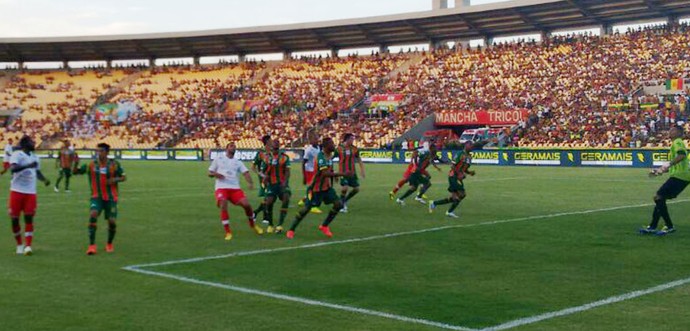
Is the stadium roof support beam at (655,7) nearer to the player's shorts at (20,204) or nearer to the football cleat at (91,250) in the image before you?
the football cleat at (91,250)

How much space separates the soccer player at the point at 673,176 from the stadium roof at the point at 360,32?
4412 centimetres

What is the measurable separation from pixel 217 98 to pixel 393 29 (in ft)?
58.1

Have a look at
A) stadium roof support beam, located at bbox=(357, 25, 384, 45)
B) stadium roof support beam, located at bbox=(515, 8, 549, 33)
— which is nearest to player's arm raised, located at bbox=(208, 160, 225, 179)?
stadium roof support beam, located at bbox=(515, 8, 549, 33)

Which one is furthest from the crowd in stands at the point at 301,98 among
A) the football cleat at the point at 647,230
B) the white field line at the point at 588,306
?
the white field line at the point at 588,306

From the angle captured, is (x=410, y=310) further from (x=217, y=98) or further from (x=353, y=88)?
(x=217, y=98)

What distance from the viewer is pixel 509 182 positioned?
30703 mm

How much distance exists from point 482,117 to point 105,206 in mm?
44889

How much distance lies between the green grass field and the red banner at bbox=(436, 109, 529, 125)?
33.5 meters

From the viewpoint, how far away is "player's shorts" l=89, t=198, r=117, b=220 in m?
13.0

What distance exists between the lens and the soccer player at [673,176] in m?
14.1

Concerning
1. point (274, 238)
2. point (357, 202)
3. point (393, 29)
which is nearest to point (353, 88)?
point (393, 29)

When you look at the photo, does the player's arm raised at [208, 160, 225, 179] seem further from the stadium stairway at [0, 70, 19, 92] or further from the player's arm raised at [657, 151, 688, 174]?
the stadium stairway at [0, 70, 19, 92]

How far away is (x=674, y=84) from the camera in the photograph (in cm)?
4831

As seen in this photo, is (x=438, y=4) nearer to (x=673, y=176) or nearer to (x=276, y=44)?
(x=276, y=44)
